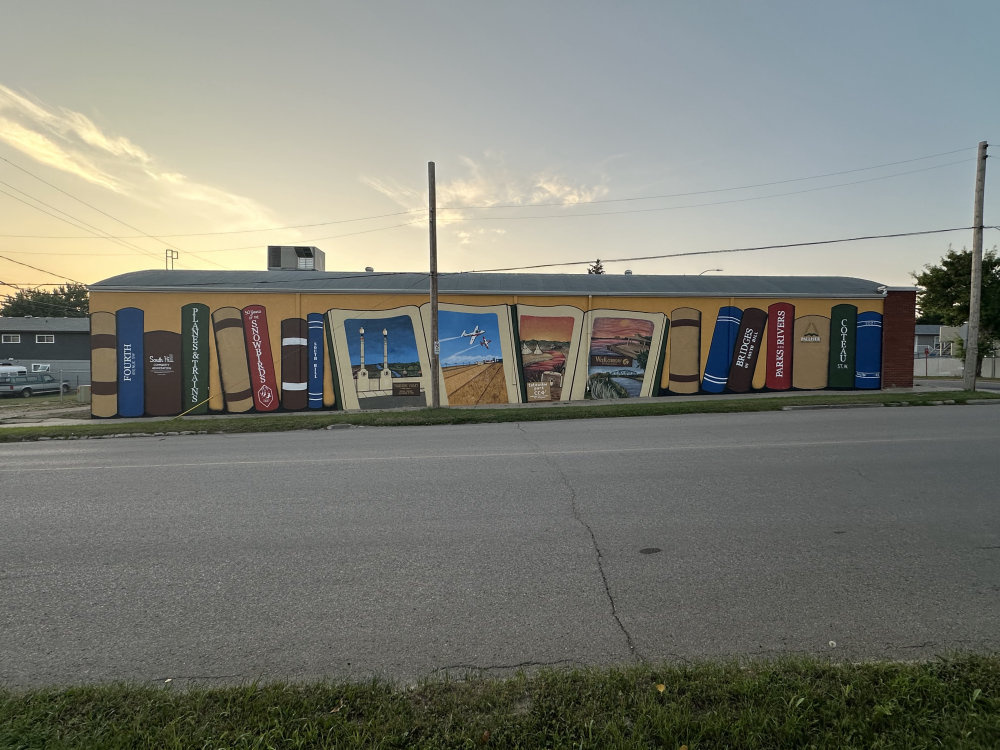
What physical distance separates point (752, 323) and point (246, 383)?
18.4 metres

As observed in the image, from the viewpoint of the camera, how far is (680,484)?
6.52m

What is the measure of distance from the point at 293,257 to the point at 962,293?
132 ft

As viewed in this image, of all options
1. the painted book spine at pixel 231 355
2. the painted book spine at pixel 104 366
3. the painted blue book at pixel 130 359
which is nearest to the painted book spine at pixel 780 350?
the painted book spine at pixel 231 355

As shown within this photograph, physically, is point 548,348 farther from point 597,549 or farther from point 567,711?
point 567,711

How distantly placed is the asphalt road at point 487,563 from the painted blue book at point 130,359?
35.8 ft

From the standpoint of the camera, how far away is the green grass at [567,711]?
88.9 inches

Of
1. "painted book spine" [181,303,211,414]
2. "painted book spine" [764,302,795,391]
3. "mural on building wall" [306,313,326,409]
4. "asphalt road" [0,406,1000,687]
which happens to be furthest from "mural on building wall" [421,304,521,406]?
"asphalt road" [0,406,1000,687]

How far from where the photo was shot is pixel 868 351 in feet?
67.9

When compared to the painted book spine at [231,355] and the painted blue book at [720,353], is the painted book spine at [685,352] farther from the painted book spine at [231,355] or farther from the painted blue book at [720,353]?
the painted book spine at [231,355]

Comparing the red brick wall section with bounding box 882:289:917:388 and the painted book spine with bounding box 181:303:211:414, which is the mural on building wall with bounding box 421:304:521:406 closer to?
the painted book spine with bounding box 181:303:211:414

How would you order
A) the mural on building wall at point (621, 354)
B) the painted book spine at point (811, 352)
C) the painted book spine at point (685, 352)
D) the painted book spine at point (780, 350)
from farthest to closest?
the painted book spine at point (811, 352) < the painted book spine at point (780, 350) < the painted book spine at point (685, 352) < the mural on building wall at point (621, 354)

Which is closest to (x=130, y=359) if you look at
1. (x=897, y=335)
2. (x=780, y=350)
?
(x=780, y=350)

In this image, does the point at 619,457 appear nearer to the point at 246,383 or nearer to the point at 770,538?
the point at 770,538

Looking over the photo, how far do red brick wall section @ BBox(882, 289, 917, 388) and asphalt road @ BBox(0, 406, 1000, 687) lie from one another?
14.9 metres
